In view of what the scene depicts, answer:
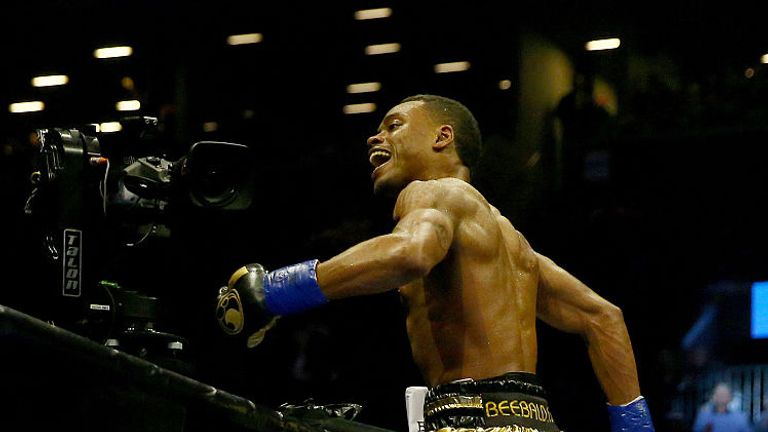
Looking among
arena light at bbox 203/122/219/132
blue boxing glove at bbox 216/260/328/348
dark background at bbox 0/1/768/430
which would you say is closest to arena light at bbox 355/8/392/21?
dark background at bbox 0/1/768/430

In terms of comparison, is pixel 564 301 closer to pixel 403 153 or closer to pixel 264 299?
pixel 403 153

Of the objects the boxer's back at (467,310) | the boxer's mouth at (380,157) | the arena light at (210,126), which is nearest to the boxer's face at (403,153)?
the boxer's mouth at (380,157)

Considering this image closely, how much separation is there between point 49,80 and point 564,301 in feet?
8.86

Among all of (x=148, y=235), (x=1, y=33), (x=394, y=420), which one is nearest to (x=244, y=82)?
(x=1, y=33)

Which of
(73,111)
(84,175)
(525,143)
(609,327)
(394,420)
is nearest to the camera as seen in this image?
(84,175)

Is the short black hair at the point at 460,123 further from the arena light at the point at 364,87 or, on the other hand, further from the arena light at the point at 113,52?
the arena light at the point at 113,52

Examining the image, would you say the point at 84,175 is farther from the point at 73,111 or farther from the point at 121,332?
the point at 73,111

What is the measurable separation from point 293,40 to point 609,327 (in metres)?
2.29

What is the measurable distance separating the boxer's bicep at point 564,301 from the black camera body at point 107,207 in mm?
699

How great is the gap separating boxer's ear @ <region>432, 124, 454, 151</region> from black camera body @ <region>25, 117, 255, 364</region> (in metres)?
0.42

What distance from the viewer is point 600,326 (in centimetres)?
275

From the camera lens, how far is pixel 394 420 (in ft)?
13.4

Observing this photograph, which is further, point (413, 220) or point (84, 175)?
point (84, 175)

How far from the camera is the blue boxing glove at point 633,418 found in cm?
271
